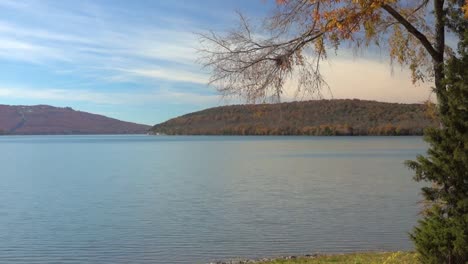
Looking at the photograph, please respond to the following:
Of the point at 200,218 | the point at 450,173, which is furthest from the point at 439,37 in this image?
the point at 200,218

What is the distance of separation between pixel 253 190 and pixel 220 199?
4.48 metres

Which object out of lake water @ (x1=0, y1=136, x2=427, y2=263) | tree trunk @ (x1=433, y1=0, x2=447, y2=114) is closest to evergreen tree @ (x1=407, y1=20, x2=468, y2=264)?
tree trunk @ (x1=433, y1=0, x2=447, y2=114)

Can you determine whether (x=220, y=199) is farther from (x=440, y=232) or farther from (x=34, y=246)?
(x=440, y=232)

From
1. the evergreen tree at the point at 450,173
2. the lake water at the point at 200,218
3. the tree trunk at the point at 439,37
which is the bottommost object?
the lake water at the point at 200,218

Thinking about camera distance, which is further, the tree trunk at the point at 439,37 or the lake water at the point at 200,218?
the lake water at the point at 200,218

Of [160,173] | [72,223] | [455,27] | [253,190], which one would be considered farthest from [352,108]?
[455,27]

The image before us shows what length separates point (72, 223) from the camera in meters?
23.6

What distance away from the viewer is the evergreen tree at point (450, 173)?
7.56 metres

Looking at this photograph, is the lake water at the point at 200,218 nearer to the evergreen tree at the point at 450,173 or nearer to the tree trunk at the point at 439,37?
the evergreen tree at the point at 450,173

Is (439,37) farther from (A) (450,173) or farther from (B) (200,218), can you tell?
(B) (200,218)

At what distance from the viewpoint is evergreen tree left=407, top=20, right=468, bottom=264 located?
756cm

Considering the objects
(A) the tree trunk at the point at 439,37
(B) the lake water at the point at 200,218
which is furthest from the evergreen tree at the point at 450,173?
(B) the lake water at the point at 200,218

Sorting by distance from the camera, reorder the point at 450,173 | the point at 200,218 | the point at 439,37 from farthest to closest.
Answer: the point at 200,218 < the point at 439,37 < the point at 450,173

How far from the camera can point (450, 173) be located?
25.3 feet
